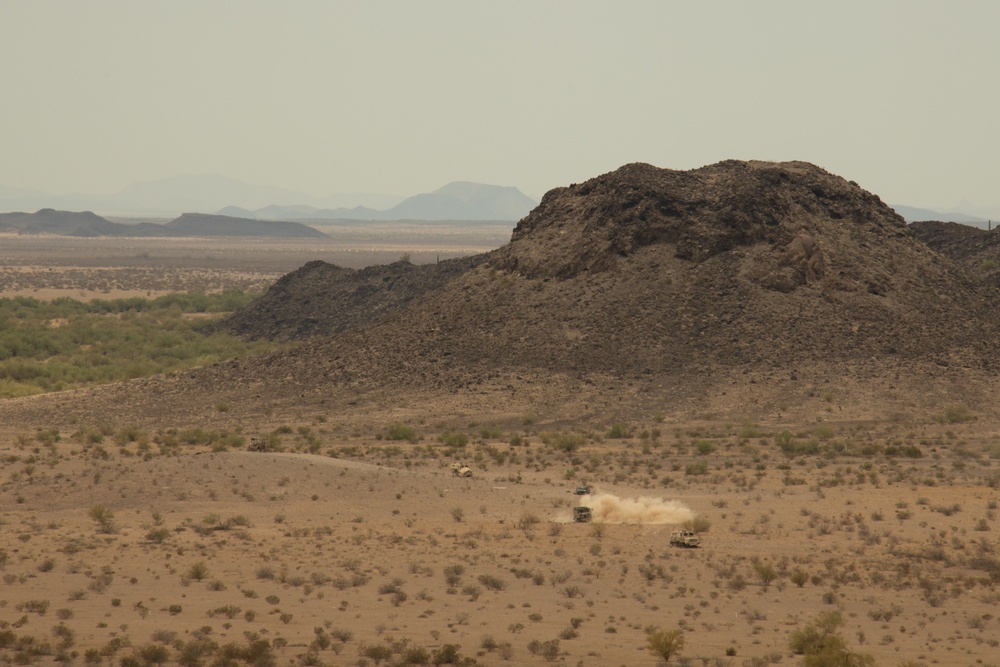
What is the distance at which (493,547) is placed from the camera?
76.2ft

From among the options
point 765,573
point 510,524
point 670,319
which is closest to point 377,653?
point 765,573

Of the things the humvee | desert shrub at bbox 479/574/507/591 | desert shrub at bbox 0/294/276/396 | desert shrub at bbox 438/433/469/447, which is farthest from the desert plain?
desert shrub at bbox 0/294/276/396

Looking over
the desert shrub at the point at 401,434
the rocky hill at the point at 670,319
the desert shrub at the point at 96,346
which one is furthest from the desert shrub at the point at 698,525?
the desert shrub at the point at 96,346

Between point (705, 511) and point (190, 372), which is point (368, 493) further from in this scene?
point (190, 372)

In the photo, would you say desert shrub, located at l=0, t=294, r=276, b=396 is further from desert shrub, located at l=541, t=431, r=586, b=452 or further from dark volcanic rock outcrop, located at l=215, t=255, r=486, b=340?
desert shrub, located at l=541, t=431, r=586, b=452

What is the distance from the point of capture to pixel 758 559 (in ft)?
72.7

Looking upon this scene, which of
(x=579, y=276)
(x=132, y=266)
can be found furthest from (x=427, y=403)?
(x=132, y=266)

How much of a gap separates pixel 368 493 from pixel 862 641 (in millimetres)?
13562

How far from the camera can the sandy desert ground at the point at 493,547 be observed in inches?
690

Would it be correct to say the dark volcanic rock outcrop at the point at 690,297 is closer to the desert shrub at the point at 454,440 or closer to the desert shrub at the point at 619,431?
the desert shrub at the point at 619,431

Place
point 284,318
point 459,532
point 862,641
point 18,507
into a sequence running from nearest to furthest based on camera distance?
point 862,641 < point 459,532 < point 18,507 < point 284,318

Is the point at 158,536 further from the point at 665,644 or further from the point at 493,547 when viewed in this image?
the point at 665,644

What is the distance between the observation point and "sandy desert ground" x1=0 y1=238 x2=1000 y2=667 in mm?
17516

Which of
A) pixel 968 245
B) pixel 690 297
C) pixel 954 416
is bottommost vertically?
pixel 954 416
